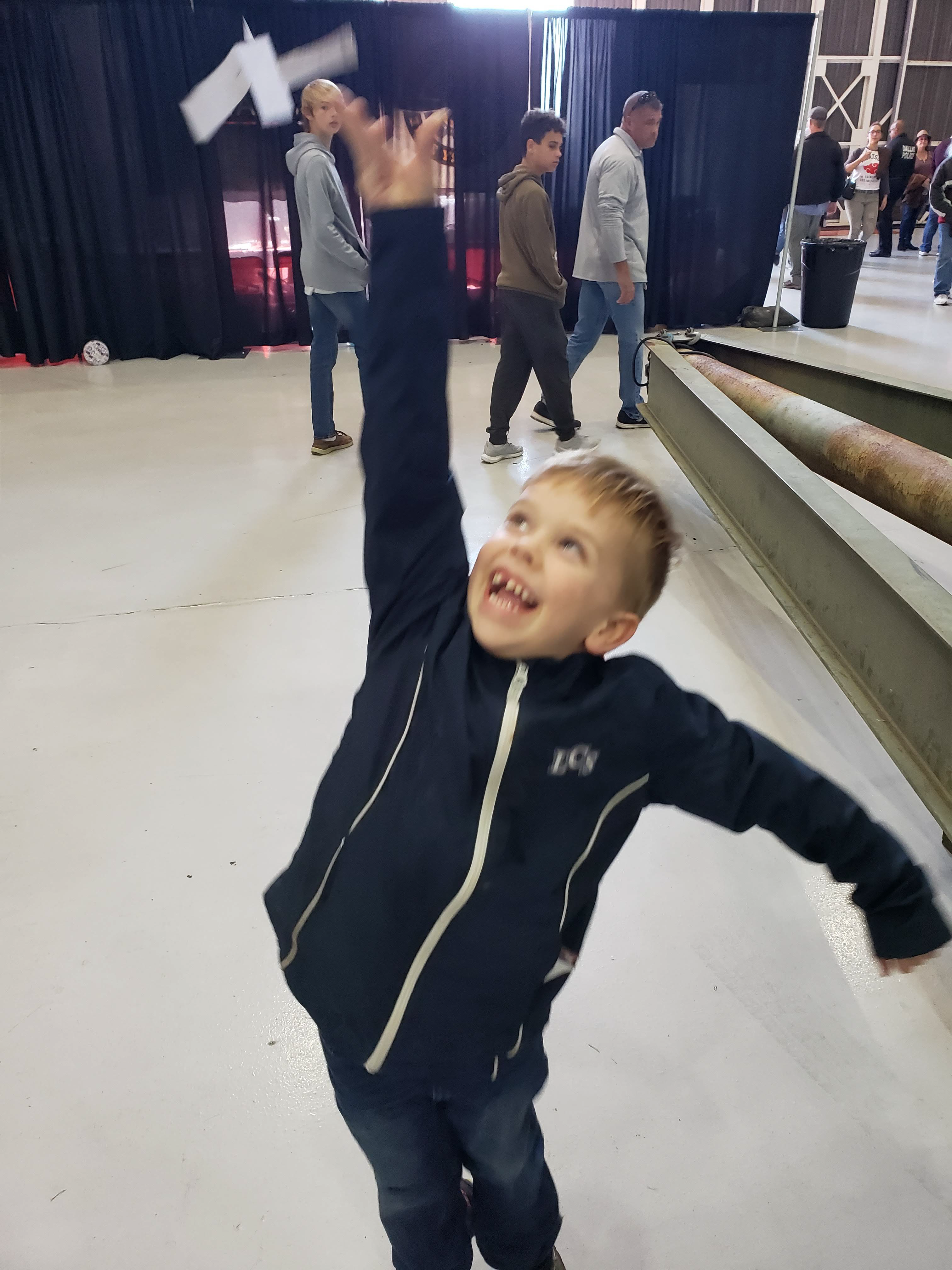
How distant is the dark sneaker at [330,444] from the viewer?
4355mm

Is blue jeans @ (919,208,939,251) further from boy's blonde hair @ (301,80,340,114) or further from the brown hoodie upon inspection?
boy's blonde hair @ (301,80,340,114)

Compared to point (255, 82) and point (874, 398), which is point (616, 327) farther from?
point (255, 82)

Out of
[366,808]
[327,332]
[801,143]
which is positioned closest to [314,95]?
[327,332]

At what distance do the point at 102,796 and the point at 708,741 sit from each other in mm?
1661

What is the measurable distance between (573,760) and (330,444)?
3838 mm

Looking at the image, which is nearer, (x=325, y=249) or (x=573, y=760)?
(x=573, y=760)

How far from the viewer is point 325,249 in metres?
3.76

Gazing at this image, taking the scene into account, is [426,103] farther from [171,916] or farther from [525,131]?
[171,916]

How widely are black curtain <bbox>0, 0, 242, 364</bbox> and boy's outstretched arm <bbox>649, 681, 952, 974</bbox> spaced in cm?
684

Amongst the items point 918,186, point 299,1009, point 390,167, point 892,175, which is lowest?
point 299,1009

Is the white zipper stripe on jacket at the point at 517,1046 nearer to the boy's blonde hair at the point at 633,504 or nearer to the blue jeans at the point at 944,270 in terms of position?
the boy's blonde hair at the point at 633,504

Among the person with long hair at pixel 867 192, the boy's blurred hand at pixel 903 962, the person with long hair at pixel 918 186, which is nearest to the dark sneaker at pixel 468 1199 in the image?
the boy's blurred hand at pixel 903 962

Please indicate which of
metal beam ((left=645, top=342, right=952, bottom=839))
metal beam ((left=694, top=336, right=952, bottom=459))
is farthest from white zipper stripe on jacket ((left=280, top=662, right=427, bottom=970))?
metal beam ((left=694, top=336, right=952, bottom=459))

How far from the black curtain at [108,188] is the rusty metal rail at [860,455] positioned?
5.21 metres
